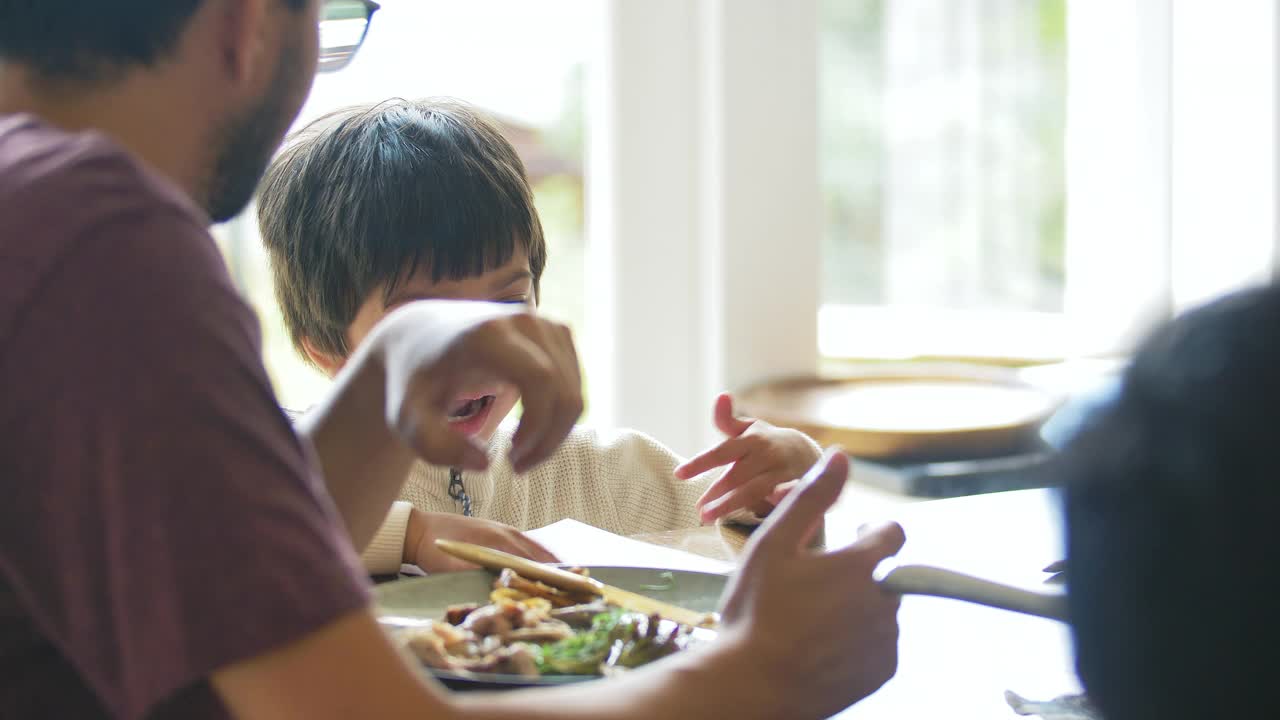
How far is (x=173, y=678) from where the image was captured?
0.46 m

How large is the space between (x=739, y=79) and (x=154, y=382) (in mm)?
2309

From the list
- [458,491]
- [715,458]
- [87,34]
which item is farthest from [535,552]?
[87,34]

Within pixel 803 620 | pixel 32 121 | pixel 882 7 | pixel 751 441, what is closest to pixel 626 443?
pixel 751 441

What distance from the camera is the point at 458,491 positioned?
1.52 metres

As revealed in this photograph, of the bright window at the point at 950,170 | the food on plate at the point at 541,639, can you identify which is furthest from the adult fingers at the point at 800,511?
the bright window at the point at 950,170

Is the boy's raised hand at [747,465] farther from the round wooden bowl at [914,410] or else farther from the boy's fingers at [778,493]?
the round wooden bowl at [914,410]

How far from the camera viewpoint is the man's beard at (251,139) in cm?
66

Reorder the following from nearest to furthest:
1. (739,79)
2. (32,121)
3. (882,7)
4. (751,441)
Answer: (32,121) → (751,441) → (739,79) → (882,7)

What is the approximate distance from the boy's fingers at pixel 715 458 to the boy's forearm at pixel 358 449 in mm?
354

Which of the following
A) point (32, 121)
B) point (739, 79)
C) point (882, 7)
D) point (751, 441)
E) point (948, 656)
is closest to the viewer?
point (32, 121)

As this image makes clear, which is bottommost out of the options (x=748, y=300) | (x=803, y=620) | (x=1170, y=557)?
(x=748, y=300)

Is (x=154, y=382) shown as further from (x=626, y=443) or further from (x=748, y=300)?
(x=748, y=300)

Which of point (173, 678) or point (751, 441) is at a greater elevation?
point (173, 678)

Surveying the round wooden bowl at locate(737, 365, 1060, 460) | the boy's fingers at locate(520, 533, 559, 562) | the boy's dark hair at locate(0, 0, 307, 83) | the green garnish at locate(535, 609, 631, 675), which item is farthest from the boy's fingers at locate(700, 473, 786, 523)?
the round wooden bowl at locate(737, 365, 1060, 460)
